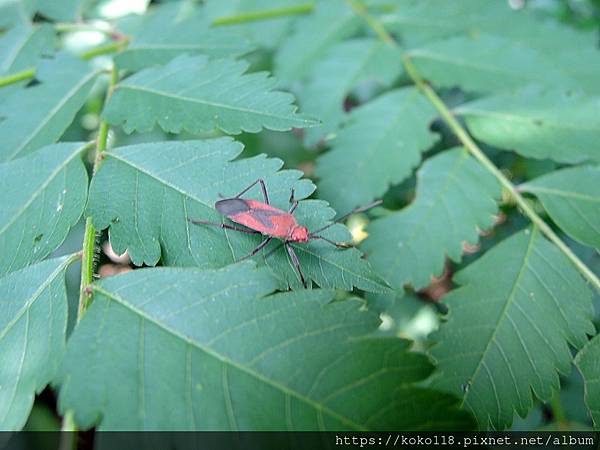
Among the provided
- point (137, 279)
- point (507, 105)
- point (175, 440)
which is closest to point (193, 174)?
point (137, 279)

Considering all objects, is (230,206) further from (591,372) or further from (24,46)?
(24,46)

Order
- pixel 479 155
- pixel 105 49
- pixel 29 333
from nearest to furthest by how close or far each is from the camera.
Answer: pixel 29 333 < pixel 479 155 < pixel 105 49

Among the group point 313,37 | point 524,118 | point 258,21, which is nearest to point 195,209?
point 524,118

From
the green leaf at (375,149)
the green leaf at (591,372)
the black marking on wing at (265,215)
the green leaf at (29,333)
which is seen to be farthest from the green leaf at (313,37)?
the green leaf at (591,372)

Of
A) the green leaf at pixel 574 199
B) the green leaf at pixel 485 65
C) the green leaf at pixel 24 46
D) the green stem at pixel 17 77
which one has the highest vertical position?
the green leaf at pixel 24 46

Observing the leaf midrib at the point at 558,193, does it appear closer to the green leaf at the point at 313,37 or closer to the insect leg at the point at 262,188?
the insect leg at the point at 262,188

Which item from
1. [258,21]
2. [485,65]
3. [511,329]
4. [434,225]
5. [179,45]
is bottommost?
[511,329]

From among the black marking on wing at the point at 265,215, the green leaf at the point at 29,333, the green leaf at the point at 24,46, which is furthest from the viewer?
the green leaf at the point at 24,46
